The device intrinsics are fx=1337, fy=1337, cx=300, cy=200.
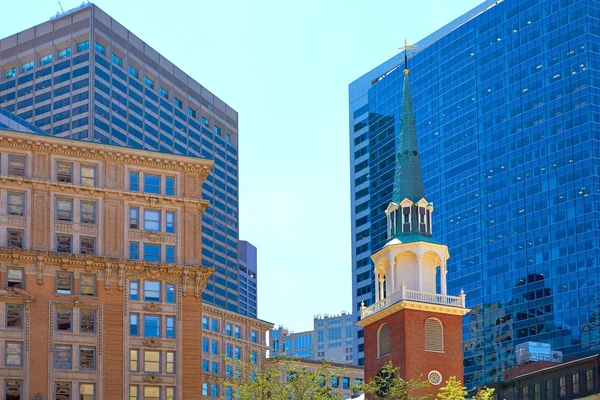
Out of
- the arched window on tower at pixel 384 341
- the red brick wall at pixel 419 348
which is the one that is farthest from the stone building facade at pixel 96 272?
the red brick wall at pixel 419 348

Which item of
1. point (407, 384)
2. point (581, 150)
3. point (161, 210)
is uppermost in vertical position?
point (581, 150)

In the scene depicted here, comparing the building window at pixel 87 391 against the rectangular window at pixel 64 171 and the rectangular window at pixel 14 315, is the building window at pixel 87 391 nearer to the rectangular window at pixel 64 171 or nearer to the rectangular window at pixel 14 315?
the rectangular window at pixel 14 315

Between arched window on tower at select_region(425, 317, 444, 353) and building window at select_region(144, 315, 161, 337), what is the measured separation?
22.5 m

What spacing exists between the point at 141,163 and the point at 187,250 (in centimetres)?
817

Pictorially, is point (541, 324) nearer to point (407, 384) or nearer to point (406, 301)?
point (406, 301)

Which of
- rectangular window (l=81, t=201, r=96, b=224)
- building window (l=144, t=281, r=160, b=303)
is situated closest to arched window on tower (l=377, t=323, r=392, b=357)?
building window (l=144, t=281, r=160, b=303)

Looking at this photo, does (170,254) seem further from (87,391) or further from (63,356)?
(87,391)

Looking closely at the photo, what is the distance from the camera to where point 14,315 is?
104 metres

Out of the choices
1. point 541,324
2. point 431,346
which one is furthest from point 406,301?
point 541,324

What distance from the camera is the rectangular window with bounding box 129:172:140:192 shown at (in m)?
110

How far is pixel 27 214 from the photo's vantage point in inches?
4178

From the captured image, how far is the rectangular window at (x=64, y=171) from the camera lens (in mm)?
108188

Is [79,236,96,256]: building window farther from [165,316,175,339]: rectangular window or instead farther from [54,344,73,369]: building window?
[165,316,175,339]: rectangular window

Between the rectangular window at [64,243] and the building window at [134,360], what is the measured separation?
9475 millimetres
